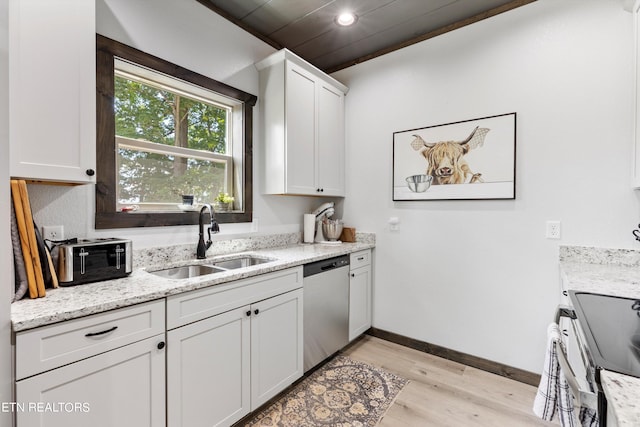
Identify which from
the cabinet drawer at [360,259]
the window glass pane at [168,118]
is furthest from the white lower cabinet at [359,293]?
the window glass pane at [168,118]

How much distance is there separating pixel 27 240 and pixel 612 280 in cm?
272

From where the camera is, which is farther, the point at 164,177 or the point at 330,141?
the point at 330,141

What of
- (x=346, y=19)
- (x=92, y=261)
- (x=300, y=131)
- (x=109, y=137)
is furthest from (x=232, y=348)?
(x=346, y=19)

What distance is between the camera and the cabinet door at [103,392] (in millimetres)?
1002

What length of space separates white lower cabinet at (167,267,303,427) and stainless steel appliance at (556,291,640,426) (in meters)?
1.38

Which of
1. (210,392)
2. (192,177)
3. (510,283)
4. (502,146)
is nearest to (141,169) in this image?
(192,177)

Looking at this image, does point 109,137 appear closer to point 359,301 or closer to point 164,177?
point 164,177

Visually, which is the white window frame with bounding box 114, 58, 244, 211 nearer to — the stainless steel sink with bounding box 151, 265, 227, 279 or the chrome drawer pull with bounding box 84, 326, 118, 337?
the stainless steel sink with bounding box 151, 265, 227, 279

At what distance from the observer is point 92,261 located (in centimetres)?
140

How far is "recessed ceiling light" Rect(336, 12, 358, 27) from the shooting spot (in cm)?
235

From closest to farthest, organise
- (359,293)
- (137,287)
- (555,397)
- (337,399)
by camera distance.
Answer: (555,397), (137,287), (337,399), (359,293)

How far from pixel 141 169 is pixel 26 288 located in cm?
97

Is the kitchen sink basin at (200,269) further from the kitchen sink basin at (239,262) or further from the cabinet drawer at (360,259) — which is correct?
the cabinet drawer at (360,259)

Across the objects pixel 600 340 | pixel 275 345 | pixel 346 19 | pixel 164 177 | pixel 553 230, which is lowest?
pixel 275 345
